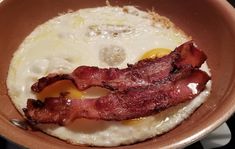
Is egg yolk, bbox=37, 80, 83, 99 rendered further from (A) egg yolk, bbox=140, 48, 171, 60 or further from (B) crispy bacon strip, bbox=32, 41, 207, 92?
(A) egg yolk, bbox=140, 48, 171, 60

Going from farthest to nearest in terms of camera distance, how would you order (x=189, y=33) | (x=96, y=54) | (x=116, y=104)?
(x=189, y=33) < (x=96, y=54) < (x=116, y=104)

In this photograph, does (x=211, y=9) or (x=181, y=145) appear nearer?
(x=181, y=145)

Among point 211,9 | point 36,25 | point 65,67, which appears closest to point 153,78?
point 65,67

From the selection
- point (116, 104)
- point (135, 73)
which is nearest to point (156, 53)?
point (135, 73)

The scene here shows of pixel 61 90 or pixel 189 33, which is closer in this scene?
pixel 61 90

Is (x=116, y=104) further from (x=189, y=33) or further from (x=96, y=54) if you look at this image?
(x=189, y=33)

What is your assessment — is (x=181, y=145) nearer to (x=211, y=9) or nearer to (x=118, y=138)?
(x=118, y=138)

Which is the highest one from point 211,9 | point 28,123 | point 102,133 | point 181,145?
point 211,9

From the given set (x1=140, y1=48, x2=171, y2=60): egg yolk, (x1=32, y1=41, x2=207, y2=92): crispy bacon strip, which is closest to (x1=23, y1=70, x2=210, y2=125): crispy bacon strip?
(x1=32, y1=41, x2=207, y2=92): crispy bacon strip
